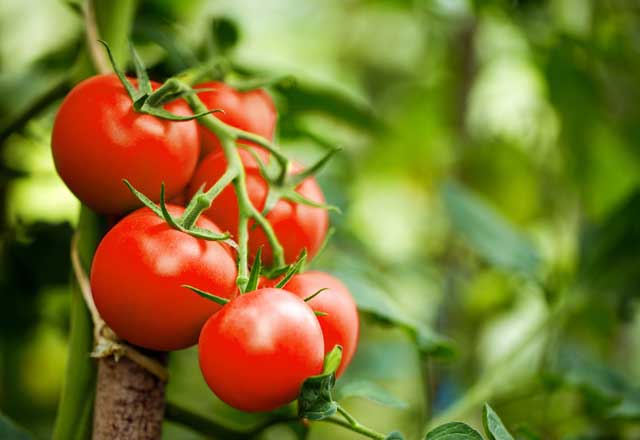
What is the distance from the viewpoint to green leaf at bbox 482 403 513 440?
321 millimetres

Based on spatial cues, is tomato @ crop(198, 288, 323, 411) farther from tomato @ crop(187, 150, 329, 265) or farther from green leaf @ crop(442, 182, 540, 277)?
green leaf @ crop(442, 182, 540, 277)

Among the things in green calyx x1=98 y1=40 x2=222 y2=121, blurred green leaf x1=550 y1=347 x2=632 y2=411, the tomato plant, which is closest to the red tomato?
the tomato plant

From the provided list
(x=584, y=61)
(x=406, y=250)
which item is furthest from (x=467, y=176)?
(x=406, y=250)

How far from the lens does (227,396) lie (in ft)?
1.03

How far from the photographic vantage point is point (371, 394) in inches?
16.3

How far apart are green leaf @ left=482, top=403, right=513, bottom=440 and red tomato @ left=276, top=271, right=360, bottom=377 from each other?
0.08 metres

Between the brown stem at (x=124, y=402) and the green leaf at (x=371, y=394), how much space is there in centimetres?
13

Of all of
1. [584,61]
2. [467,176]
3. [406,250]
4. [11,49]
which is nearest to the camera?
[584,61]

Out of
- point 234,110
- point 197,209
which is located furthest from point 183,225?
point 234,110

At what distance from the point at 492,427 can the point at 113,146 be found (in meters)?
0.24

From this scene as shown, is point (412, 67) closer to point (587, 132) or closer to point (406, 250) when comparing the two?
point (406, 250)

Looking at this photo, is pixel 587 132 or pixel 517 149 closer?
pixel 587 132

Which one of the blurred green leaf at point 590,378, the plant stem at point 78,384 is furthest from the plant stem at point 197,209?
the blurred green leaf at point 590,378

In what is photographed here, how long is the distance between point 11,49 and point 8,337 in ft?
1.55
